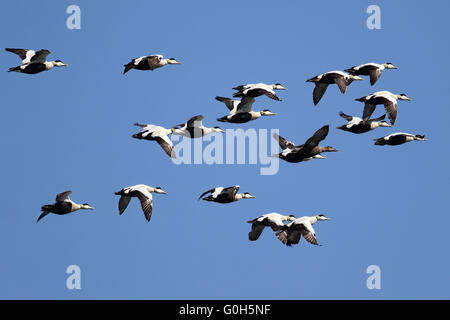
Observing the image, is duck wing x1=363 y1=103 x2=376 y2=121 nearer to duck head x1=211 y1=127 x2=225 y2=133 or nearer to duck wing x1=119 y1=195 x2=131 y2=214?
duck head x1=211 y1=127 x2=225 y2=133

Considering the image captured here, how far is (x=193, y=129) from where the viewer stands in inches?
1388

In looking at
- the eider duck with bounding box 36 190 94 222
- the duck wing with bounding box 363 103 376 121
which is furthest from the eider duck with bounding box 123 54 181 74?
the duck wing with bounding box 363 103 376 121

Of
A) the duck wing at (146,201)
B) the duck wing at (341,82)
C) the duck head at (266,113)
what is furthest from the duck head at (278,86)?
the duck wing at (146,201)

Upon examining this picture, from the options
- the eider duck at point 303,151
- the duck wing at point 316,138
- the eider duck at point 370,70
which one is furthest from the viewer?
the eider duck at point 370,70

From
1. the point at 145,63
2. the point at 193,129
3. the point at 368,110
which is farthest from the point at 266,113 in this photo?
the point at 145,63

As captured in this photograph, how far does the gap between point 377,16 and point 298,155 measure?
17.3ft

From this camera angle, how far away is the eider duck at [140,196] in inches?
1280

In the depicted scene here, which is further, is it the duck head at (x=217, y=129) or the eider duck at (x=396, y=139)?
the duck head at (x=217, y=129)

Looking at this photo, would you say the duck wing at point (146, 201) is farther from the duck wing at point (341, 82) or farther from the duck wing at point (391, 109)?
the duck wing at point (391, 109)

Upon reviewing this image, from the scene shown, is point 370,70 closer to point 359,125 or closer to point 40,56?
point 359,125

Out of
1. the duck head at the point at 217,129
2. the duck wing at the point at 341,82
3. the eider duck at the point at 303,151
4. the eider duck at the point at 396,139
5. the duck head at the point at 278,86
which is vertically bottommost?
the eider duck at the point at 303,151

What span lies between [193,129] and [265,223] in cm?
362
